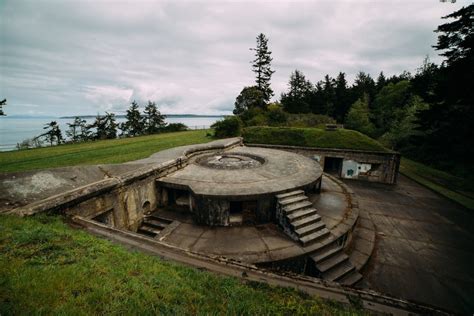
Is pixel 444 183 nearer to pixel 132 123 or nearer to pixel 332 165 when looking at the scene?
pixel 332 165

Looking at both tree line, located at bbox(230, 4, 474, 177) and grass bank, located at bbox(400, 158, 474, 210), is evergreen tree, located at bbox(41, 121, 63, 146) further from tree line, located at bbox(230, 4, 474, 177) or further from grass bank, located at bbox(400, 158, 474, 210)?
grass bank, located at bbox(400, 158, 474, 210)

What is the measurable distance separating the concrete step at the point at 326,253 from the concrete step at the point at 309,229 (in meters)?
0.59

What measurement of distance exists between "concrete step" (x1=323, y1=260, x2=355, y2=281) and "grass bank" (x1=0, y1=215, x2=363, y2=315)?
311 centimetres

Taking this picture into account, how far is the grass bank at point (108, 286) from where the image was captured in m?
2.25

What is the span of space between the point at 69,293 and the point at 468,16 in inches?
640

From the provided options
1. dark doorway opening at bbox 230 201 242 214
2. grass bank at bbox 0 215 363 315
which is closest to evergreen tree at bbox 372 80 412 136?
dark doorway opening at bbox 230 201 242 214

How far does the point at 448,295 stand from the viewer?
18.9ft

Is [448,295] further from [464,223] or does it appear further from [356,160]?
[356,160]

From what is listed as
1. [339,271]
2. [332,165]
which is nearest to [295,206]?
[339,271]

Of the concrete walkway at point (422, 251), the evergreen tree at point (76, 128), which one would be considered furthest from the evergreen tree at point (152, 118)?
the concrete walkway at point (422, 251)

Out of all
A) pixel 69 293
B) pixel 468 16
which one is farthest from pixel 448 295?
pixel 468 16

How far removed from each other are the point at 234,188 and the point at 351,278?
4517 mm

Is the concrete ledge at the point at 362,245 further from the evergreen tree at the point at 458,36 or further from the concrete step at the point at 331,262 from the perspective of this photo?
the evergreen tree at the point at 458,36

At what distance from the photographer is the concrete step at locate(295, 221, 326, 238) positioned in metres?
6.25
